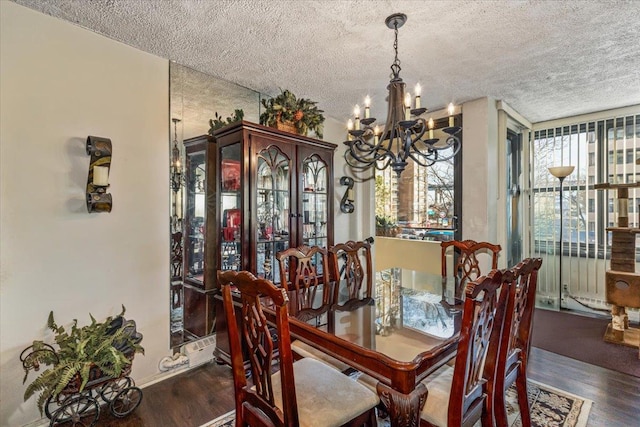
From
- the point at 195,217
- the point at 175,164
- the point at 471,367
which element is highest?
the point at 175,164

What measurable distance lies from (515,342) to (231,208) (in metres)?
2.14

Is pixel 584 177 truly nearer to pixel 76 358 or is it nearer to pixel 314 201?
pixel 314 201

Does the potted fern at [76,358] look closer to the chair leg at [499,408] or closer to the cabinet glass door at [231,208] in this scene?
the cabinet glass door at [231,208]

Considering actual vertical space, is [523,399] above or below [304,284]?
below

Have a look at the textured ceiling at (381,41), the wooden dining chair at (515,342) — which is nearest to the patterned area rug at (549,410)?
the wooden dining chair at (515,342)

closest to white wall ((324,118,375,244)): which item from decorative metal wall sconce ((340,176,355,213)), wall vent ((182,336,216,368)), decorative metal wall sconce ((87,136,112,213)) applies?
decorative metal wall sconce ((340,176,355,213))

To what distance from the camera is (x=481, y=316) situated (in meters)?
1.17

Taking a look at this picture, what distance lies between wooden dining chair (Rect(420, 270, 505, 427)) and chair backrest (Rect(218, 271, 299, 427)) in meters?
0.61

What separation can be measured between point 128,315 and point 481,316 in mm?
2280

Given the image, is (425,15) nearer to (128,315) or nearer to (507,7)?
(507,7)

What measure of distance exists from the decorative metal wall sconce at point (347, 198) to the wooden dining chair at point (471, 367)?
267cm

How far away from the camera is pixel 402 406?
117 cm

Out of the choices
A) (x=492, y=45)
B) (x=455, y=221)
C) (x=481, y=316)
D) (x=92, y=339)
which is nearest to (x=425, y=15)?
(x=492, y=45)

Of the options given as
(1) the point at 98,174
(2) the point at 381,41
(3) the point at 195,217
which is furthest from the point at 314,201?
(1) the point at 98,174
